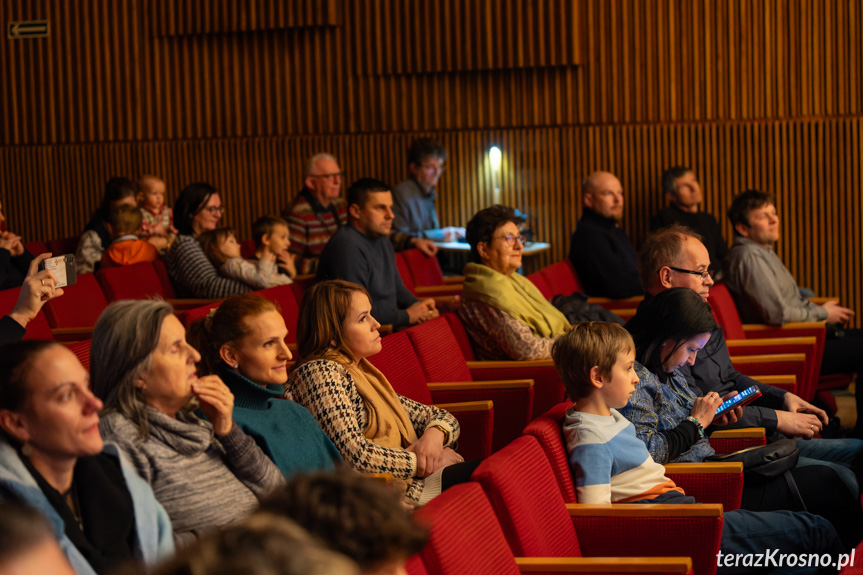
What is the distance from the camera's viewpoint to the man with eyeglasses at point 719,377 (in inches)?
136

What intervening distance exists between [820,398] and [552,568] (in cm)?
343

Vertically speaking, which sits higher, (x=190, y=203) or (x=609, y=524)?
(x=190, y=203)

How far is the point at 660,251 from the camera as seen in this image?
144 inches

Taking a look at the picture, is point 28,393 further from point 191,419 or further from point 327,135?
point 327,135

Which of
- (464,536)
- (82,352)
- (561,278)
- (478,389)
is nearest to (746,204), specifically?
(561,278)

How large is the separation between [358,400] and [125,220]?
3367 mm

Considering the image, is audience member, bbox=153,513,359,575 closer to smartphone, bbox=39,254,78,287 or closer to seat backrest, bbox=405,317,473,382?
smartphone, bbox=39,254,78,287

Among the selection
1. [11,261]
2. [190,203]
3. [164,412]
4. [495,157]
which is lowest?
[164,412]

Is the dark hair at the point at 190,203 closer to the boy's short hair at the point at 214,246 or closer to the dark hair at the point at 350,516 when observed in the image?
the boy's short hair at the point at 214,246

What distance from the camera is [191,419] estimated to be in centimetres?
217

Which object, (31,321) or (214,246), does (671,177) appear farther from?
(31,321)

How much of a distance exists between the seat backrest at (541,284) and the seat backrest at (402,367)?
4.86 feet

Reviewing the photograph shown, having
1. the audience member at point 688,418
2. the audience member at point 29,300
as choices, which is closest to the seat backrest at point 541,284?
the audience member at point 688,418

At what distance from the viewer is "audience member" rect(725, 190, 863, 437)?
5031 millimetres
